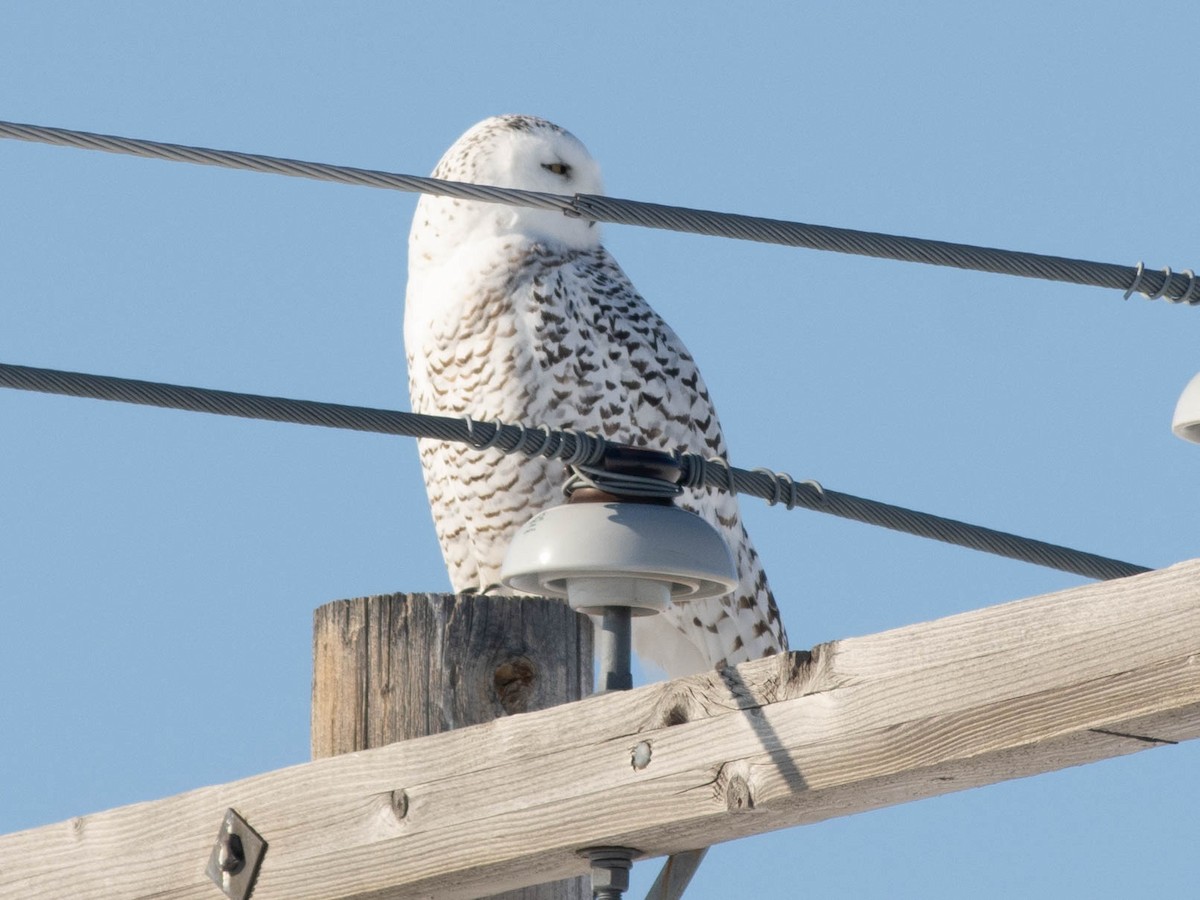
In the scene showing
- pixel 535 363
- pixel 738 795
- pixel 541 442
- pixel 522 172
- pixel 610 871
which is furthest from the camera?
pixel 522 172

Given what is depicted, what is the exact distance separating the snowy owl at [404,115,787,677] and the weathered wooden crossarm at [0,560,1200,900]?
2.83 m

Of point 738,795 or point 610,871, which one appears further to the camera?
point 610,871

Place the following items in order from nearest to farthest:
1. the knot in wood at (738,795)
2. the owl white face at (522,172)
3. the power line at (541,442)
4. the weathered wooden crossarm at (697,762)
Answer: the weathered wooden crossarm at (697,762) < the knot in wood at (738,795) < the power line at (541,442) < the owl white face at (522,172)

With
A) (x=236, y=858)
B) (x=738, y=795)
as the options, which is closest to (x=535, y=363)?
(x=236, y=858)

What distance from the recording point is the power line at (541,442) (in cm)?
305

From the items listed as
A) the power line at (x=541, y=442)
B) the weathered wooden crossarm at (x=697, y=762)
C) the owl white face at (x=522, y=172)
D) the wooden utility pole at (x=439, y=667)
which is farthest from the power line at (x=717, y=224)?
the owl white face at (x=522, y=172)

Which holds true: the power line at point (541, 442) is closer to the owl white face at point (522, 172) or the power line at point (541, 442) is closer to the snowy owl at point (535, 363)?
the snowy owl at point (535, 363)

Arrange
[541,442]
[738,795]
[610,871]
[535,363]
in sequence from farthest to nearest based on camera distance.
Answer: [535,363] < [541,442] < [610,871] < [738,795]

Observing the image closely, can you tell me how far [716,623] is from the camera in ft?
20.9

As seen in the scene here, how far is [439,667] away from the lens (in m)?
3.28

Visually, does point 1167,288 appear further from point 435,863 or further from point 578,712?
point 435,863

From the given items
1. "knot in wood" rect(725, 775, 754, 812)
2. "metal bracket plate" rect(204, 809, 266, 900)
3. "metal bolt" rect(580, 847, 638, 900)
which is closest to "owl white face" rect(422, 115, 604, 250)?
"metal bracket plate" rect(204, 809, 266, 900)

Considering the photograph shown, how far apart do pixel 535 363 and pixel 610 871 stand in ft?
10.9

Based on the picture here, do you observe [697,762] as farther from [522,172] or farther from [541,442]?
[522,172]
